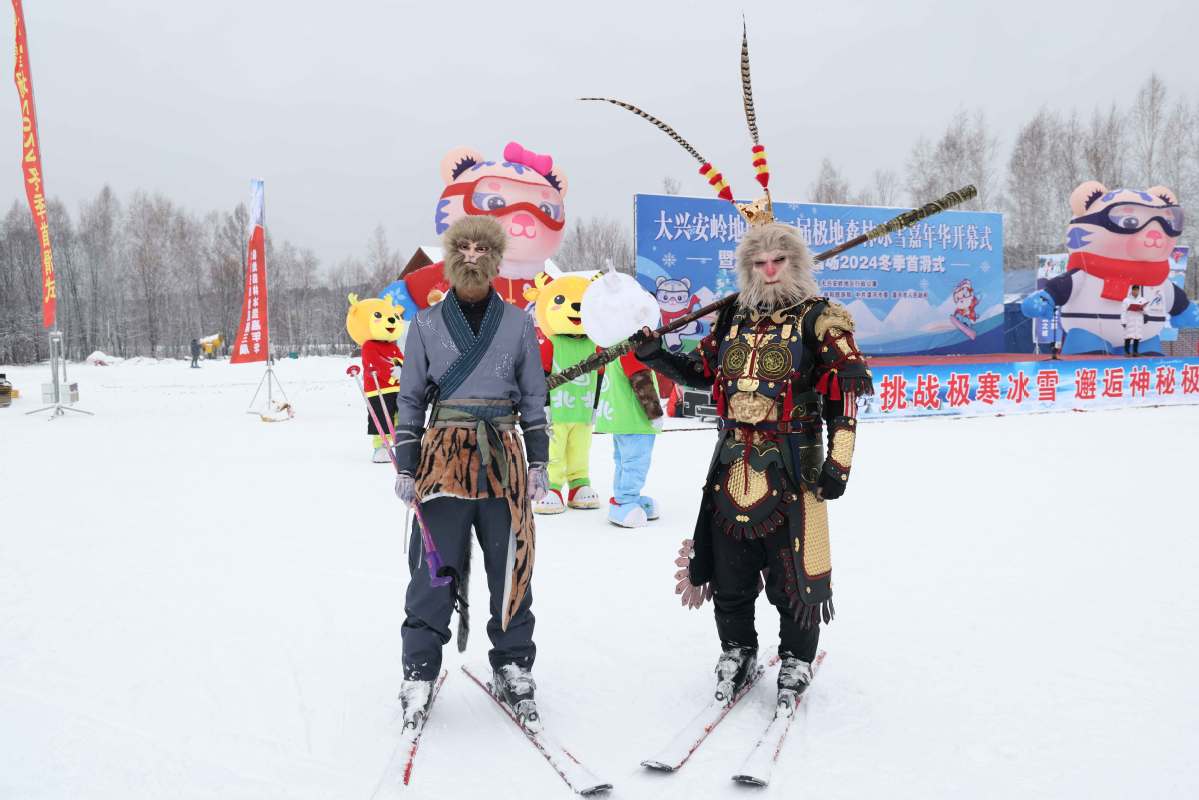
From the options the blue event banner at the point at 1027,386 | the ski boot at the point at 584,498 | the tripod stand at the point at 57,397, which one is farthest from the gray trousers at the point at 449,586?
the tripod stand at the point at 57,397

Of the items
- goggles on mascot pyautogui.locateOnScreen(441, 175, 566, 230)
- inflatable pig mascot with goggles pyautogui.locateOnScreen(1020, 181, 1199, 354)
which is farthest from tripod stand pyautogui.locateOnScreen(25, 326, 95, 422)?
inflatable pig mascot with goggles pyautogui.locateOnScreen(1020, 181, 1199, 354)

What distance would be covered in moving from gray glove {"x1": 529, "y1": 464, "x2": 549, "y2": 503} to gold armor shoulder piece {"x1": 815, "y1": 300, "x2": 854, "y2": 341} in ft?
3.33

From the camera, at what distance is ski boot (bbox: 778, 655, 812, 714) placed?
2531mm

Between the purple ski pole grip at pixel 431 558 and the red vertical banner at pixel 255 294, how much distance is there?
10.6m

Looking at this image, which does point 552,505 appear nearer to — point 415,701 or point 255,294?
point 415,701

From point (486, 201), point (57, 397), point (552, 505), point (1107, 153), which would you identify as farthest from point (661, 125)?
point (1107, 153)

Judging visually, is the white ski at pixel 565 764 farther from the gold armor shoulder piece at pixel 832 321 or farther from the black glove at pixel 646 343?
the gold armor shoulder piece at pixel 832 321

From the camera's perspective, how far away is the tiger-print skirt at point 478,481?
247 centimetres

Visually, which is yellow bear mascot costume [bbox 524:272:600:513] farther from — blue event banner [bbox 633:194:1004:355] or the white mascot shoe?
blue event banner [bbox 633:194:1004:355]

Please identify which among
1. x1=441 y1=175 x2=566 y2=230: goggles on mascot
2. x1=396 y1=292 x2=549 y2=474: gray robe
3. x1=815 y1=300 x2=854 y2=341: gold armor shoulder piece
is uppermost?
x1=441 y1=175 x2=566 y2=230: goggles on mascot

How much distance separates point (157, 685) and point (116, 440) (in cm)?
785

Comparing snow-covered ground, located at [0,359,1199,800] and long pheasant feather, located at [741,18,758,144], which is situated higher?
long pheasant feather, located at [741,18,758,144]

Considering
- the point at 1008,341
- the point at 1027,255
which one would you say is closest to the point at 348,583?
the point at 1008,341

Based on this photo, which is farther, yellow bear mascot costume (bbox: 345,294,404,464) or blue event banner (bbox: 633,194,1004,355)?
blue event banner (bbox: 633,194,1004,355)
